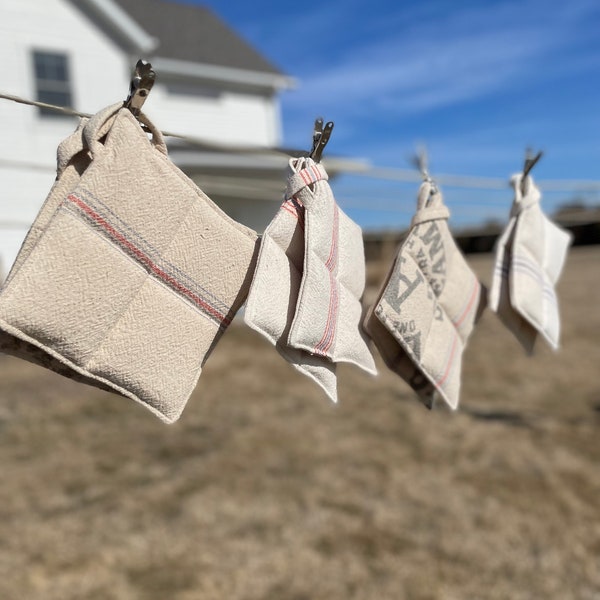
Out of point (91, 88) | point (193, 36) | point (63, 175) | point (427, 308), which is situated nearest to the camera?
point (63, 175)

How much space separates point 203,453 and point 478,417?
2321mm

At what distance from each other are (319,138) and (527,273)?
1.79ft

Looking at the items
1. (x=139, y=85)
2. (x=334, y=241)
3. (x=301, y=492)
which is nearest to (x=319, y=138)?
(x=334, y=241)

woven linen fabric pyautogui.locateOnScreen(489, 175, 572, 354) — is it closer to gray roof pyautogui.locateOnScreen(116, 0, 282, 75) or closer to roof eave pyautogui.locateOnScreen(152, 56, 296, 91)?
roof eave pyautogui.locateOnScreen(152, 56, 296, 91)

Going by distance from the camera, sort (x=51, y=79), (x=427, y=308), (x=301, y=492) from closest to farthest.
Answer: (x=427, y=308), (x=301, y=492), (x=51, y=79)

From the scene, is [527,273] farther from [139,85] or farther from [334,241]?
[139,85]

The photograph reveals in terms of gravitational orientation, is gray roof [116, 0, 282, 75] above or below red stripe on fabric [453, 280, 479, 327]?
above

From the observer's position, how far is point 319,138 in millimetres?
904

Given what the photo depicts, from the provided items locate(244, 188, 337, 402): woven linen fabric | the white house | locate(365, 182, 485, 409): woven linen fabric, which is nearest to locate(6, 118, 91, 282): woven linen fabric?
locate(244, 188, 337, 402): woven linen fabric

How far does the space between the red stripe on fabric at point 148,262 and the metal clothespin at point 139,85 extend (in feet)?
0.46

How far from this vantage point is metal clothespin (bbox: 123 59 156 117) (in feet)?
2.41

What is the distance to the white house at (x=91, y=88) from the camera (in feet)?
21.1

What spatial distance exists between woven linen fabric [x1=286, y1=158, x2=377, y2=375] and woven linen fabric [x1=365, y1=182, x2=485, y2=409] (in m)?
0.05

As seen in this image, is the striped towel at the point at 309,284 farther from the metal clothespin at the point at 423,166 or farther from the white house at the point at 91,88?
the white house at the point at 91,88
